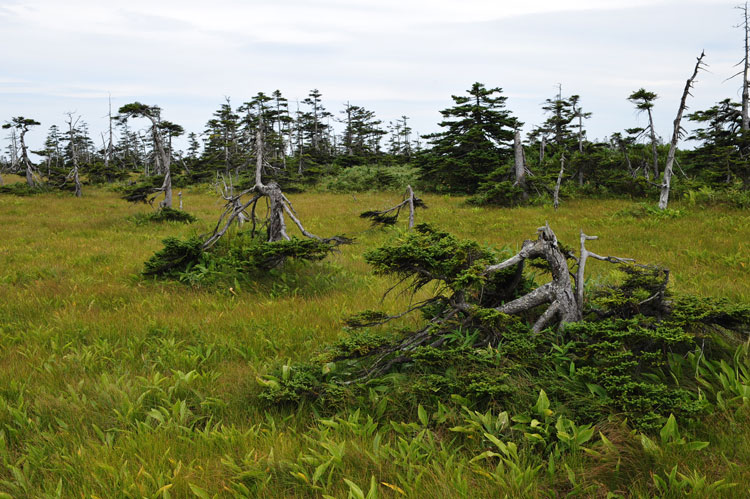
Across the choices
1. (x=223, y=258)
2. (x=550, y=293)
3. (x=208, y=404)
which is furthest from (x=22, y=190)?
(x=550, y=293)

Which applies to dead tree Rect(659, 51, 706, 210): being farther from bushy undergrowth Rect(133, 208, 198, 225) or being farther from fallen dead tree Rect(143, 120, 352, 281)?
bushy undergrowth Rect(133, 208, 198, 225)

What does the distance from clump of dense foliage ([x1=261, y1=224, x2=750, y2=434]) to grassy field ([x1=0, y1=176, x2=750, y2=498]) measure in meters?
0.28

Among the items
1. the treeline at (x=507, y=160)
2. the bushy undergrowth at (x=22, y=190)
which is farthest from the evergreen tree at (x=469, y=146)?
the bushy undergrowth at (x=22, y=190)

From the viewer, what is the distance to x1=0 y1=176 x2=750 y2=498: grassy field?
8.07 feet

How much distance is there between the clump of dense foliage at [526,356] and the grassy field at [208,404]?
28 cm

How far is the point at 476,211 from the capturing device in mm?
17969

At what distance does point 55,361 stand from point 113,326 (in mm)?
1048

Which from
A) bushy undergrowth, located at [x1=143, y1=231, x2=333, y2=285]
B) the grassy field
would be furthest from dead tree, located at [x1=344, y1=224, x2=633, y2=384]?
bushy undergrowth, located at [x1=143, y1=231, x2=333, y2=285]

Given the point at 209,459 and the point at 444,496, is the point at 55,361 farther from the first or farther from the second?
the point at 444,496

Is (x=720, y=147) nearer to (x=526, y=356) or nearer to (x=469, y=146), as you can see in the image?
(x=469, y=146)

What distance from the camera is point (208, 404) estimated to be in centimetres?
344

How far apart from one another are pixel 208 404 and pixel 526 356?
265cm

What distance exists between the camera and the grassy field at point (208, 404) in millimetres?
2459

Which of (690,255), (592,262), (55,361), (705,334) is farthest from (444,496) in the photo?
(690,255)
